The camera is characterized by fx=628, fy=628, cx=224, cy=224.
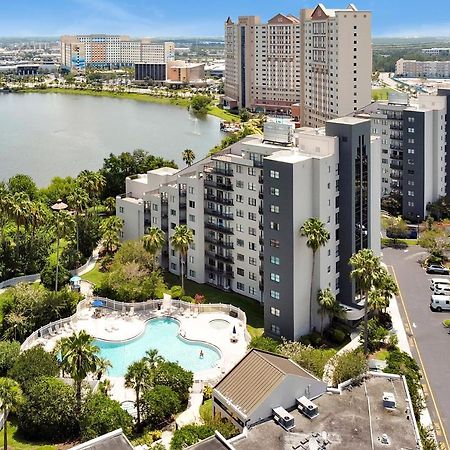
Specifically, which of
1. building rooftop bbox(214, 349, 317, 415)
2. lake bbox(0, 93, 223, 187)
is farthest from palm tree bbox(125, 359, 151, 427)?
lake bbox(0, 93, 223, 187)

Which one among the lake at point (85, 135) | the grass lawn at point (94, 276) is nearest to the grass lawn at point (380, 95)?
the lake at point (85, 135)

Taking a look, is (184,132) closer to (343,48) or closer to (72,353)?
(343,48)

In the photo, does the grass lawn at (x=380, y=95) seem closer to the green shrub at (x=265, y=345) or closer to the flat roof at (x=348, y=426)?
the green shrub at (x=265, y=345)

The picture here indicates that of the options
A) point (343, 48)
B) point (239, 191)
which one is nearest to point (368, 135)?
point (239, 191)

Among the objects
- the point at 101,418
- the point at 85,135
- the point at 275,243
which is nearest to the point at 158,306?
the point at 275,243

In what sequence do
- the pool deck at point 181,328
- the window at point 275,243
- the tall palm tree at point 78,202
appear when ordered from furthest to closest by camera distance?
the tall palm tree at point 78,202, the window at point 275,243, the pool deck at point 181,328

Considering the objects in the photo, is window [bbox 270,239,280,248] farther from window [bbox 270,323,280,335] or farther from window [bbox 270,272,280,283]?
window [bbox 270,323,280,335]

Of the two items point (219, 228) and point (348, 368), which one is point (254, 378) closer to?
point (348, 368)
